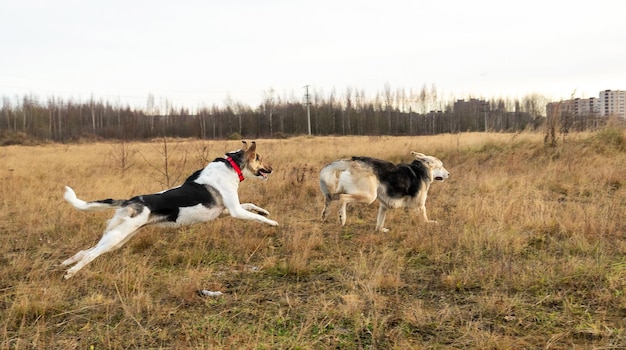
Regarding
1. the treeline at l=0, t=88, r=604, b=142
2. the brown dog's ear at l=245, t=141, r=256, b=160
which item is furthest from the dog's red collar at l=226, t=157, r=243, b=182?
the treeline at l=0, t=88, r=604, b=142

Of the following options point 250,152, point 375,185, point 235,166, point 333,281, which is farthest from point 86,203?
point 375,185

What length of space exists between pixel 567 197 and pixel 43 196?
11668 millimetres

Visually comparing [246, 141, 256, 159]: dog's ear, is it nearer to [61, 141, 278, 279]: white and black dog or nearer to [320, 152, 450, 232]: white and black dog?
[61, 141, 278, 279]: white and black dog

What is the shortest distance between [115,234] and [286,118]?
6500 centimetres

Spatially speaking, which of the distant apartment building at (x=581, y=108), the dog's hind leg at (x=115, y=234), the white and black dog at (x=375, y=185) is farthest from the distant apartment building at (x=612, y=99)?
the dog's hind leg at (x=115, y=234)

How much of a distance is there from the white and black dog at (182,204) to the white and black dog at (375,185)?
128 cm

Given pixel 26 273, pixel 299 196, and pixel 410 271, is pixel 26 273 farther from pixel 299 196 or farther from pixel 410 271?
pixel 299 196

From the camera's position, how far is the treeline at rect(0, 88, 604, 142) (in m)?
65.8

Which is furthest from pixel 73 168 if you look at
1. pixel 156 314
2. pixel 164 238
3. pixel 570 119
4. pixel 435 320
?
pixel 570 119

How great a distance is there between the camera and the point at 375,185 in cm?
684

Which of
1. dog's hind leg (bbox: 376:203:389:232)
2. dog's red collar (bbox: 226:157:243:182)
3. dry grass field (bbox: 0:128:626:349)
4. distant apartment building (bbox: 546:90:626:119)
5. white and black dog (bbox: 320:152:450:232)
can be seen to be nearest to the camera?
dry grass field (bbox: 0:128:626:349)

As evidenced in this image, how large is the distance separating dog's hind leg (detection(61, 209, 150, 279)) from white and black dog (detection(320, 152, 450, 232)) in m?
3.25

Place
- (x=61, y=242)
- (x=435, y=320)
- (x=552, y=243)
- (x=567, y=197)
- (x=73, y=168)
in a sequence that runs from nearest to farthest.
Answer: (x=435, y=320) → (x=552, y=243) → (x=61, y=242) → (x=567, y=197) → (x=73, y=168)

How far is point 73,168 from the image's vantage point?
47.7 feet
